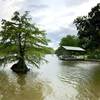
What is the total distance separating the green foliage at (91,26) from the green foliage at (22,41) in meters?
15.3

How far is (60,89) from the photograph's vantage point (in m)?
16.0

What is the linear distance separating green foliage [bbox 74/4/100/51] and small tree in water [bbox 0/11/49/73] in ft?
50.4

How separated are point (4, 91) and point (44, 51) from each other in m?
11.6

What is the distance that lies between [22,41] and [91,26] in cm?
1691

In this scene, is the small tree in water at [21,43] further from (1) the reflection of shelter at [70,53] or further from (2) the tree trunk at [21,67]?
(1) the reflection of shelter at [70,53]

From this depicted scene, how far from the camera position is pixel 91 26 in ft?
132

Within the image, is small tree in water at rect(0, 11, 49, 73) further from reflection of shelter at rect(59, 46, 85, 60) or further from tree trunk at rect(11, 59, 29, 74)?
reflection of shelter at rect(59, 46, 85, 60)

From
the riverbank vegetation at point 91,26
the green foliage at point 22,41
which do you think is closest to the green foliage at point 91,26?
the riverbank vegetation at point 91,26

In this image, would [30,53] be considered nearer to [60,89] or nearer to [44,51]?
[44,51]

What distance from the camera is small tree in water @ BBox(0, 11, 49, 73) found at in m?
25.7

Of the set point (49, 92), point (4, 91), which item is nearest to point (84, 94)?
point (49, 92)

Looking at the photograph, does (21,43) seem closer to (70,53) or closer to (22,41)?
(22,41)

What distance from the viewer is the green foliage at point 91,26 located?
1560 inches

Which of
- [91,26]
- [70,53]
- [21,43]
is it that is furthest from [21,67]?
[70,53]
